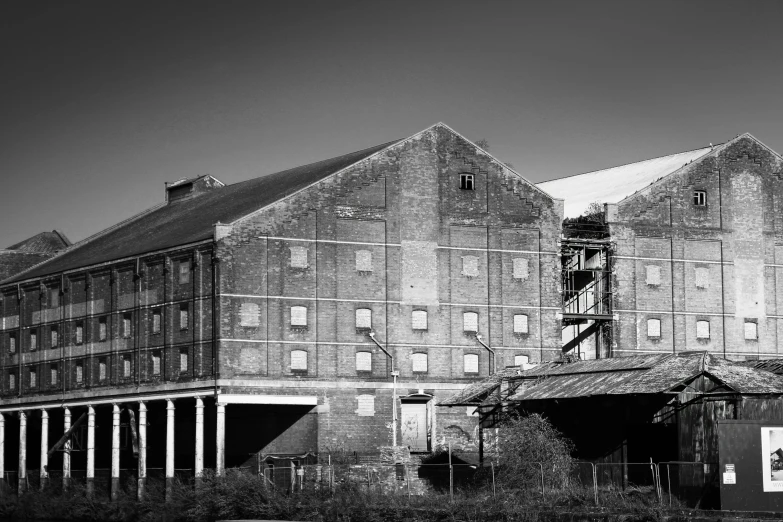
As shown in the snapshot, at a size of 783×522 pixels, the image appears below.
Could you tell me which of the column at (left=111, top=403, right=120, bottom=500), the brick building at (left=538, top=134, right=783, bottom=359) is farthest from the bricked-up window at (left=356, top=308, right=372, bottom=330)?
the column at (left=111, top=403, right=120, bottom=500)

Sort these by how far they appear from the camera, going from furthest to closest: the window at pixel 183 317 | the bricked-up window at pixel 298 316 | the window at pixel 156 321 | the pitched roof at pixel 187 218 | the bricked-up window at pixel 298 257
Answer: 1. the pitched roof at pixel 187 218
2. the window at pixel 156 321
3. the window at pixel 183 317
4. the bricked-up window at pixel 298 257
5. the bricked-up window at pixel 298 316

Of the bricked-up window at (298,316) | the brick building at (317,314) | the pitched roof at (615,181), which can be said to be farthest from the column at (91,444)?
the pitched roof at (615,181)

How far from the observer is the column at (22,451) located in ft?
237

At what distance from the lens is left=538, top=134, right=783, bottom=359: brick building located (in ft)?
235

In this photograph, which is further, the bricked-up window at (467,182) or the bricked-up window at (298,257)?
the bricked-up window at (467,182)

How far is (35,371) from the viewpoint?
7650 centimetres

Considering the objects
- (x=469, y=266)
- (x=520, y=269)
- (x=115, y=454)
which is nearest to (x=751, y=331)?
(x=520, y=269)

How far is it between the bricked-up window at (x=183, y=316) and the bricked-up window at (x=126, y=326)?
14.4 feet

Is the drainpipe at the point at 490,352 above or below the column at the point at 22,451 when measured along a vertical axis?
above

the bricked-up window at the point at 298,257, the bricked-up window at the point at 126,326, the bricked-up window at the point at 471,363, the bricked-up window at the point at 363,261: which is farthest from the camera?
the bricked-up window at the point at 126,326

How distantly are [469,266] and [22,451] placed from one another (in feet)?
78.3

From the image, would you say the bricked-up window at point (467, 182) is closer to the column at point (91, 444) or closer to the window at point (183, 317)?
the window at point (183, 317)

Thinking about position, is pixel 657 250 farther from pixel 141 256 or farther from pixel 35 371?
pixel 35 371

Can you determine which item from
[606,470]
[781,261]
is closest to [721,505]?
[606,470]
